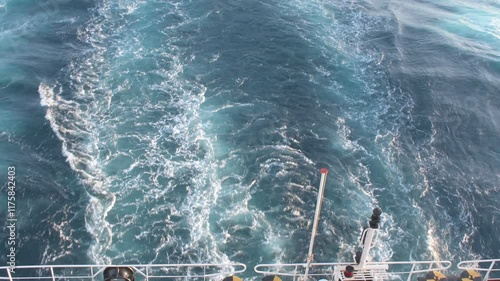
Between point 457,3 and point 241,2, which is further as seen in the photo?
point 457,3

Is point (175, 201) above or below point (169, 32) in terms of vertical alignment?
below

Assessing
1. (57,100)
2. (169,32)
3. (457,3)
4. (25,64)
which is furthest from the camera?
(457,3)

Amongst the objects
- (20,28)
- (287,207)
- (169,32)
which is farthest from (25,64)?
(287,207)

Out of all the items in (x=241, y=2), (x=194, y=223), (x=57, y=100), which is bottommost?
(x=194, y=223)

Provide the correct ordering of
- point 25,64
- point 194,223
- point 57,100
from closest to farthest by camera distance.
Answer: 1. point 194,223
2. point 57,100
3. point 25,64

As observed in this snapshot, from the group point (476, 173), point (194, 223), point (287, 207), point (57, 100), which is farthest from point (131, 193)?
point (476, 173)

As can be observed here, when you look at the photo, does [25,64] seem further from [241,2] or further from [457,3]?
[457,3]

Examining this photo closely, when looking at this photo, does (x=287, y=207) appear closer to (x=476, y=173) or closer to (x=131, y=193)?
(x=131, y=193)
